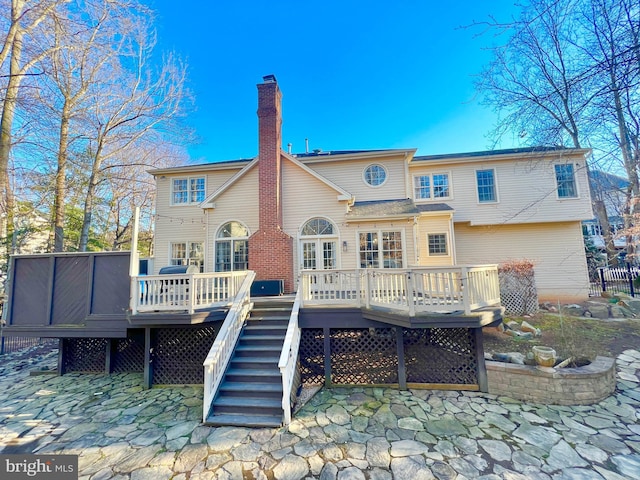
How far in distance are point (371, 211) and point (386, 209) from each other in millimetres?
592

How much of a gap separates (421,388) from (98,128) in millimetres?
18242

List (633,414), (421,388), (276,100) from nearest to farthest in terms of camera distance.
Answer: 1. (633,414)
2. (421,388)
3. (276,100)

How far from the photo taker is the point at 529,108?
5750 millimetres

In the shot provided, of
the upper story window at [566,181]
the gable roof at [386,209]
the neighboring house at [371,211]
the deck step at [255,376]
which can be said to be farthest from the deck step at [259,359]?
the upper story window at [566,181]

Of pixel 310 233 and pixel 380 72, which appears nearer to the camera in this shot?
pixel 310 233

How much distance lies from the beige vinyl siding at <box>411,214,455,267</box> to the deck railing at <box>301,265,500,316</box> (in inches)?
209

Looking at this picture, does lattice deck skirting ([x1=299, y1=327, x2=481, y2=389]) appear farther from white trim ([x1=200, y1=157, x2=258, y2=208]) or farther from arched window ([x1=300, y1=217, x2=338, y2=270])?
white trim ([x1=200, y1=157, x2=258, y2=208])

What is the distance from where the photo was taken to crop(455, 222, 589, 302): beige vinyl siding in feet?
37.2

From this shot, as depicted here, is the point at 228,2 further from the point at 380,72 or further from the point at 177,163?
the point at 177,163

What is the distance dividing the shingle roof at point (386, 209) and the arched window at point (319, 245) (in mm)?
977

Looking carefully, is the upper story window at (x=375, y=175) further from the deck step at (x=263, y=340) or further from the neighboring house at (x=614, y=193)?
the deck step at (x=263, y=340)

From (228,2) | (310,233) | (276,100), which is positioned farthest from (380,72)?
(310,233)

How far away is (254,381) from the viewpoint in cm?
504

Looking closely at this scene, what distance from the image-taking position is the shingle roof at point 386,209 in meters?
9.34
